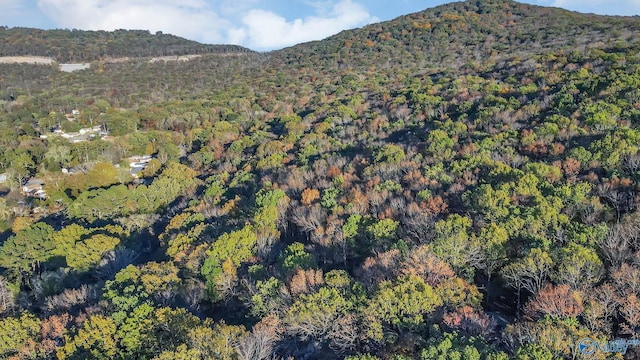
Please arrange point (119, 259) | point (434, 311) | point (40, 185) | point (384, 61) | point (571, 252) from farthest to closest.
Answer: point (384, 61)
point (40, 185)
point (119, 259)
point (571, 252)
point (434, 311)

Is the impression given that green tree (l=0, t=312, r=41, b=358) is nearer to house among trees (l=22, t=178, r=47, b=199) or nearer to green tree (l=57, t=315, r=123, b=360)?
green tree (l=57, t=315, r=123, b=360)

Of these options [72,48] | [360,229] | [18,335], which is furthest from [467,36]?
[72,48]

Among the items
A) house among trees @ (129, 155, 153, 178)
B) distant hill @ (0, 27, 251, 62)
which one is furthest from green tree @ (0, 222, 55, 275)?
distant hill @ (0, 27, 251, 62)

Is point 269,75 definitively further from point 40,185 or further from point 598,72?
point 598,72

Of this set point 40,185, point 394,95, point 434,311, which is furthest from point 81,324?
point 394,95

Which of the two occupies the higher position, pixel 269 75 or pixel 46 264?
pixel 269 75

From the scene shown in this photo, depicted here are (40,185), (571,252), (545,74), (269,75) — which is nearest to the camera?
(571,252)
